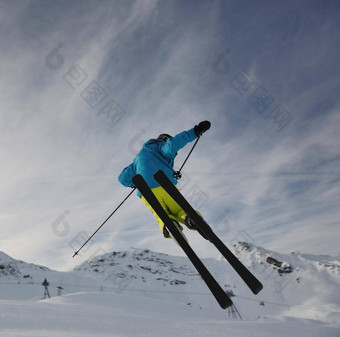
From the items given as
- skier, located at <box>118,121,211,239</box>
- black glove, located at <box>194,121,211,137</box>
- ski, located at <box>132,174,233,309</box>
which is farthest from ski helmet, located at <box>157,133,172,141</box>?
ski, located at <box>132,174,233,309</box>

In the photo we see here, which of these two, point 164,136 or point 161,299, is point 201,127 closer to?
point 164,136

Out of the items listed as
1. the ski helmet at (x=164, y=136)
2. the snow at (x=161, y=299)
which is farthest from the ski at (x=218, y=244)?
the snow at (x=161, y=299)

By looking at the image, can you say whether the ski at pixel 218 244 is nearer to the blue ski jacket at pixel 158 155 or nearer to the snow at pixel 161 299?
the blue ski jacket at pixel 158 155

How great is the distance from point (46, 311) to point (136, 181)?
15.0ft

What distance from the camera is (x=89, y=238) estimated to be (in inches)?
258

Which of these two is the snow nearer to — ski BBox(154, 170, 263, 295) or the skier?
the skier

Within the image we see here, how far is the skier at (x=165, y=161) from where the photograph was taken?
4.09m

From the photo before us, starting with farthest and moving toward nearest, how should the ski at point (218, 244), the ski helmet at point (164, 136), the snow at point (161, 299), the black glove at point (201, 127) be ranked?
1. the snow at point (161, 299)
2. the ski helmet at point (164, 136)
3. the black glove at point (201, 127)
4. the ski at point (218, 244)

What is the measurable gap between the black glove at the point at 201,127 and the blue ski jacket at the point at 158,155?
0.24 feet

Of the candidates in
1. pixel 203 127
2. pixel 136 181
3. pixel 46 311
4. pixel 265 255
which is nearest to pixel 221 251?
pixel 136 181

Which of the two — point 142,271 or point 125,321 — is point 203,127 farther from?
point 142,271

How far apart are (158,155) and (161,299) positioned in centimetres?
2625

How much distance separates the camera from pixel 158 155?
444 centimetres

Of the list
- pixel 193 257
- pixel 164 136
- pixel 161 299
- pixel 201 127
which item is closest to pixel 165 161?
pixel 164 136
